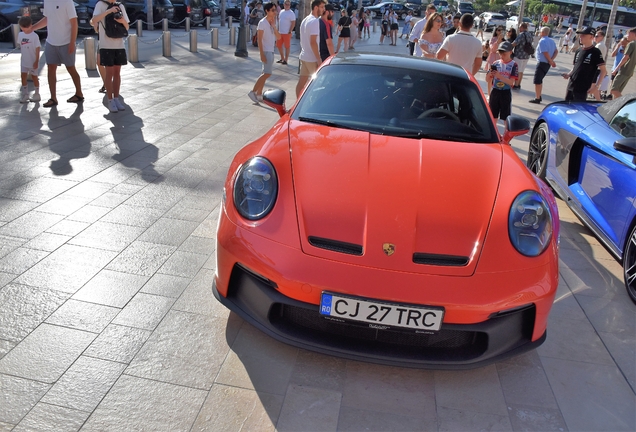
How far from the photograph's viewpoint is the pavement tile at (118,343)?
2.92 m

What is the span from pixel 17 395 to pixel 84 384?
0.28m

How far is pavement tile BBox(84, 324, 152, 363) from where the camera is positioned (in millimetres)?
2922

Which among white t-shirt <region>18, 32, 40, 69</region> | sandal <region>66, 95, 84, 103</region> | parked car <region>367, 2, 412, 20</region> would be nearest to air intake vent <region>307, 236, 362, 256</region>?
sandal <region>66, 95, 84, 103</region>

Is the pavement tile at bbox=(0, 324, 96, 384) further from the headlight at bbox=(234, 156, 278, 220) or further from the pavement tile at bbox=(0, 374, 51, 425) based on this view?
the headlight at bbox=(234, 156, 278, 220)

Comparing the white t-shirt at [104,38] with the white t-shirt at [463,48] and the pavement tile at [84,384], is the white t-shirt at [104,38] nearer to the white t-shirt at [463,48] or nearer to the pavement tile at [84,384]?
the white t-shirt at [463,48]

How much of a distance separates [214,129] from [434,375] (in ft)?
18.9

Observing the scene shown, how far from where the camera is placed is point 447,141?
12.1 feet

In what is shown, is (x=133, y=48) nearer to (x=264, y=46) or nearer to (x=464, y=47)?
(x=264, y=46)

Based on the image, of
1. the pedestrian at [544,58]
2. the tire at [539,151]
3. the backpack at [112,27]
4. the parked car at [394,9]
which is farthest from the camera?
the parked car at [394,9]

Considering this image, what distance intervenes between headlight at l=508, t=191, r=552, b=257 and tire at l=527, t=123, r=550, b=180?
121 inches

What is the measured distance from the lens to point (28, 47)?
8.69 metres

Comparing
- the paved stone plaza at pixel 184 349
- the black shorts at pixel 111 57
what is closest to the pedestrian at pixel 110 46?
the black shorts at pixel 111 57

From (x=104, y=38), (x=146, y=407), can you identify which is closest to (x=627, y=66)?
(x=104, y=38)

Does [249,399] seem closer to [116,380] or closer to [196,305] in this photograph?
[116,380]
